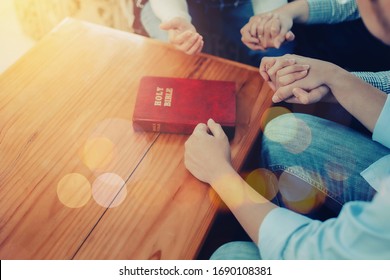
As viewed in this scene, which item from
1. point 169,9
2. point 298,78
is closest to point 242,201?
point 298,78

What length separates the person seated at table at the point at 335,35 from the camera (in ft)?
4.69

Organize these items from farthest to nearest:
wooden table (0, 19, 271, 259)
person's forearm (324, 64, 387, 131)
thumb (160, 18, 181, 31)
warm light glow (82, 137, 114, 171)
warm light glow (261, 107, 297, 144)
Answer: thumb (160, 18, 181, 31) < warm light glow (261, 107, 297, 144) < person's forearm (324, 64, 387, 131) < warm light glow (82, 137, 114, 171) < wooden table (0, 19, 271, 259)

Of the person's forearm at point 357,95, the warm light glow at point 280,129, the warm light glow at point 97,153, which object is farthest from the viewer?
the warm light glow at point 280,129

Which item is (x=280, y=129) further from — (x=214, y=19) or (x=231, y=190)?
(x=214, y=19)

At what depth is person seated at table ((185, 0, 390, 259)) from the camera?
643 mm

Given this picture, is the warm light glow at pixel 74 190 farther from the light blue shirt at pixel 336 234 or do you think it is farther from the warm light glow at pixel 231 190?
the light blue shirt at pixel 336 234

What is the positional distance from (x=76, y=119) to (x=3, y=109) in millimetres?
226

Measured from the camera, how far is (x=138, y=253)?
2.56ft

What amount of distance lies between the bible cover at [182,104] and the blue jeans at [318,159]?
231 mm

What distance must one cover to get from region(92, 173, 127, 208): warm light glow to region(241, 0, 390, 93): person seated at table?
76 centimetres

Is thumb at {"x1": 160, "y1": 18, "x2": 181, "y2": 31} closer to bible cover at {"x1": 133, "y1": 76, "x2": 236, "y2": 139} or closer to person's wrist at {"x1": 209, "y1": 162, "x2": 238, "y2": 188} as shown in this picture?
bible cover at {"x1": 133, "y1": 76, "x2": 236, "y2": 139}

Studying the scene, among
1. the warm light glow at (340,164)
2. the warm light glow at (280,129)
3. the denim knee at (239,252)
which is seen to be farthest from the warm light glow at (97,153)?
the warm light glow at (340,164)

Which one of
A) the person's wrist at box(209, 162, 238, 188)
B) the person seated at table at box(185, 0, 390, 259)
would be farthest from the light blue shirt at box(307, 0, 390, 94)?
the person's wrist at box(209, 162, 238, 188)
